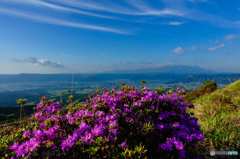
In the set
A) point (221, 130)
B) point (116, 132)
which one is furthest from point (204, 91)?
point (116, 132)

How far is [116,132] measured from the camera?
93.0 inches

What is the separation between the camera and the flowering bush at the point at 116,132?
6.88ft

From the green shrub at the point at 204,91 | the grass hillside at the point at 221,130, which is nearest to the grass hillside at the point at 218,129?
the grass hillside at the point at 221,130

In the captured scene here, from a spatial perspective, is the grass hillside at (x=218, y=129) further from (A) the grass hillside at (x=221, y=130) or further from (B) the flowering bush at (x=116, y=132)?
(B) the flowering bush at (x=116, y=132)

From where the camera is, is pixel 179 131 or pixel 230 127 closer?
pixel 179 131

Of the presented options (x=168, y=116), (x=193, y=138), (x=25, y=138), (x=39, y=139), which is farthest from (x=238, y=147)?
(x=25, y=138)

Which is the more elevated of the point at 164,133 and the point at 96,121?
the point at 96,121

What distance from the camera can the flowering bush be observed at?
210cm

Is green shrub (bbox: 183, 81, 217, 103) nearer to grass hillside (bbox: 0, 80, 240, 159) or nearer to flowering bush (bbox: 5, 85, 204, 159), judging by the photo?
grass hillside (bbox: 0, 80, 240, 159)

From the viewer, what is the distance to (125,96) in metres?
3.67

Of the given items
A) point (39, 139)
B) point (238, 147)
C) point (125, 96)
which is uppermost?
point (125, 96)

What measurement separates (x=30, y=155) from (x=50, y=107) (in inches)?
79.4

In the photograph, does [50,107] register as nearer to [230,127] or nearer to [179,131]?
[179,131]

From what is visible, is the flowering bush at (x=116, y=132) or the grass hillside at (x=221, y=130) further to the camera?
the grass hillside at (x=221, y=130)
